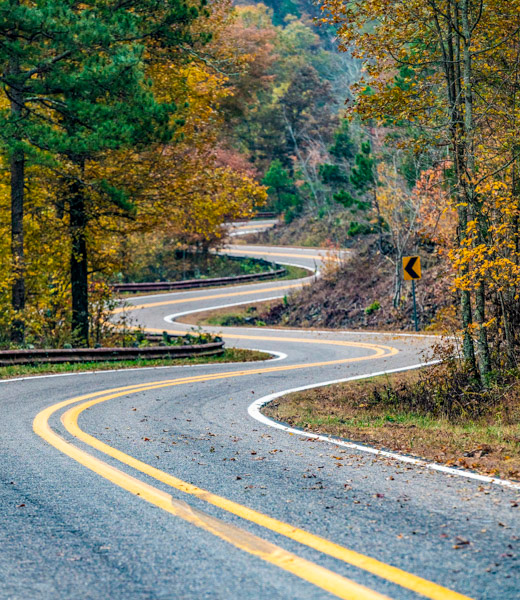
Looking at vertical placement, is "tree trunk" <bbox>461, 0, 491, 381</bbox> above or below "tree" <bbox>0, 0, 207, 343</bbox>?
below

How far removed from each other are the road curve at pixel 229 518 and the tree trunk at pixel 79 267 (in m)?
10.7

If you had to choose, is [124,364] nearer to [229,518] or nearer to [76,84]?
[76,84]

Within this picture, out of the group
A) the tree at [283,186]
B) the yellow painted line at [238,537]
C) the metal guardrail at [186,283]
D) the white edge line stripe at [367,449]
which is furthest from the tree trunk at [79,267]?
the tree at [283,186]

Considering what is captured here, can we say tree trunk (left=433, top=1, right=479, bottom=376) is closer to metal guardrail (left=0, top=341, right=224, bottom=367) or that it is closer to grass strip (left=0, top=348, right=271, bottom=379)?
grass strip (left=0, top=348, right=271, bottom=379)

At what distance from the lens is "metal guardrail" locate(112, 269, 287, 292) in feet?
132

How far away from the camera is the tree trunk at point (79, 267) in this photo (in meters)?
19.8

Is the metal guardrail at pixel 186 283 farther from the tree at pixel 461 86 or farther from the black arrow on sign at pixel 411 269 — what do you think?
the tree at pixel 461 86

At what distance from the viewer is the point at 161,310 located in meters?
35.0

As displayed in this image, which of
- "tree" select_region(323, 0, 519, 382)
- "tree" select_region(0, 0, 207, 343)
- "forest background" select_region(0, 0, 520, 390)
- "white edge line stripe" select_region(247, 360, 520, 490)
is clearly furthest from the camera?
"tree" select_region(0, 0, 207, 343)

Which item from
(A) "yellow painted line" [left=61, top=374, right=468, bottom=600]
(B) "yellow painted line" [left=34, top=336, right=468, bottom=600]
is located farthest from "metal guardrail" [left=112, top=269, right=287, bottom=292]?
(A) "yellow painted line" [left=61, top=374, right=468, bottom=600]

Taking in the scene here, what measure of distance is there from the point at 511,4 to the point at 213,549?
34.6 ft

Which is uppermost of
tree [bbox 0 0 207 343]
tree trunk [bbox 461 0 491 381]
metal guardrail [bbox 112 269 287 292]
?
tree [bbox 0 0 207 343]

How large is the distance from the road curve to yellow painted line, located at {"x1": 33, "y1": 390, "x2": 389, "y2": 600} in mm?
12

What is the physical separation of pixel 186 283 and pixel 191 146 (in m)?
18.6
